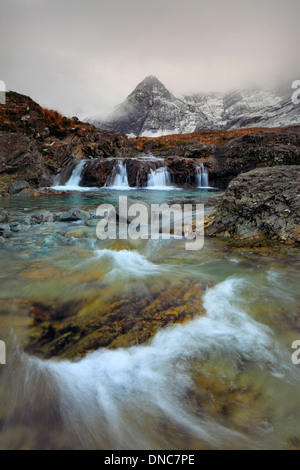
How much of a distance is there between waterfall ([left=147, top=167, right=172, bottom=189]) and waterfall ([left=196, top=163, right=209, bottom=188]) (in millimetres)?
2780

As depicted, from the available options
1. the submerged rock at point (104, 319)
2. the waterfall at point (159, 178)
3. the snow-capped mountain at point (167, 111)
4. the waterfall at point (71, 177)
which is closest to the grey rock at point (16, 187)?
the waterfall at point (71, 177)

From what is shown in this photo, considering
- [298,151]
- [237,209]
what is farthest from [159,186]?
[237,209]

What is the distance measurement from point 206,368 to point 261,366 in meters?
0.47

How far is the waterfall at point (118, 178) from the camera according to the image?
2053cm

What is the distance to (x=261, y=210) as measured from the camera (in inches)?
192

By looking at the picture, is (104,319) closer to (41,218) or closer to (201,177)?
(41,218)

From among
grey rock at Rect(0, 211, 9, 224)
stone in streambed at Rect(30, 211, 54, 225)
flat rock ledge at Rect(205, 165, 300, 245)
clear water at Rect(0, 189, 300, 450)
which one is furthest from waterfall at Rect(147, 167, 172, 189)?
clear water at Rect(0, 189, 300, 450)

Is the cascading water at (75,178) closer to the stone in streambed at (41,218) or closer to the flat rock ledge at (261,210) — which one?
the stone in streambed at (41,218)

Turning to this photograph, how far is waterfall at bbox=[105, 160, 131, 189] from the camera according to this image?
20.5m

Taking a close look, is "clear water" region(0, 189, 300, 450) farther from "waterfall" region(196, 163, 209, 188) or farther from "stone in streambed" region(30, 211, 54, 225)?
"waterfall" region(196, 163, 209, 188)

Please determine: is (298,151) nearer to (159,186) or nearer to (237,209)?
(159,186)

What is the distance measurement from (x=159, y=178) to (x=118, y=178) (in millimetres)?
3925

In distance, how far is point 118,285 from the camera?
118 inches

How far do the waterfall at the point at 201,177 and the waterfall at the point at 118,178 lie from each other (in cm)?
681
